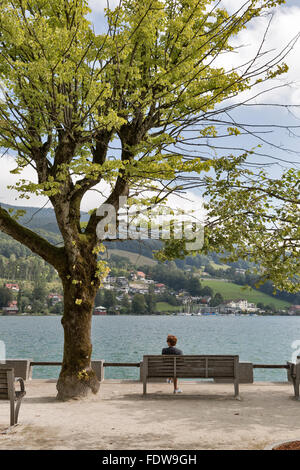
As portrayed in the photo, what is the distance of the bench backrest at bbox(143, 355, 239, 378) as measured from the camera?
9.59 metres

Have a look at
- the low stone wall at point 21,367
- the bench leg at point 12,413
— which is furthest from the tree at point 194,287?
the bench leg at point 12,413

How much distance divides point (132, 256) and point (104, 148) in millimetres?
180633

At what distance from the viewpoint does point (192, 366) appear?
9.62 metres

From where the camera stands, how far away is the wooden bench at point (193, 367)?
31.5ft

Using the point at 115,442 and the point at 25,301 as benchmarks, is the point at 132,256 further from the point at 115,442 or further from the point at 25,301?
the point at 115,442

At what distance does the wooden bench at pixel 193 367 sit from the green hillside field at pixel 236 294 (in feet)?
482

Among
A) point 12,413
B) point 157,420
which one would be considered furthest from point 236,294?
point 12,413

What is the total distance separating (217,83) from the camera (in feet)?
35.2

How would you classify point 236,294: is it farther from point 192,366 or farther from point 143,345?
point 192,366

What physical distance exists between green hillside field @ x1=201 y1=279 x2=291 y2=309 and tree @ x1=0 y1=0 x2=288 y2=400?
481ft

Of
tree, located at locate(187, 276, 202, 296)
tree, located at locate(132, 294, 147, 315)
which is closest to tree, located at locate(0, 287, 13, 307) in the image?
tree, located at locate(132, 294, 147, 315)

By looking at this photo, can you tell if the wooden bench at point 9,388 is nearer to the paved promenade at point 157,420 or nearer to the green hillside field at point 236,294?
the paved promenade at point 157,420

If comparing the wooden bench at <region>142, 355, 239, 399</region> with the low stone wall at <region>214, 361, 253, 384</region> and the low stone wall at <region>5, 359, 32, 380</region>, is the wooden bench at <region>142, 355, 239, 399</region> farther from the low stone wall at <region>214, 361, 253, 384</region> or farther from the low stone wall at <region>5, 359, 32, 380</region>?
the low stone wall at <region>5, 359, 32, 380</region>

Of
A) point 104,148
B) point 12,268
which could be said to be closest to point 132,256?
point 12,268
